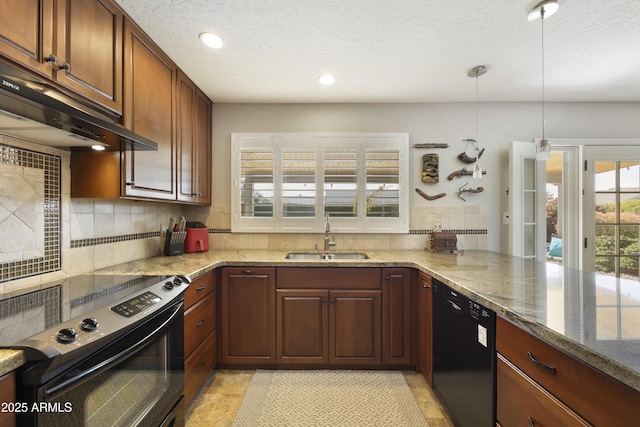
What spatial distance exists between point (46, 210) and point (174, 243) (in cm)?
93

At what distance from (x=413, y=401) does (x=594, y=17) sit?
256cm

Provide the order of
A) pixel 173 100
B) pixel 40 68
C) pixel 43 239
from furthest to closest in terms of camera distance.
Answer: pixel 173 100, pixel 43 239, pixel 40 68

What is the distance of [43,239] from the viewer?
4.93 ft

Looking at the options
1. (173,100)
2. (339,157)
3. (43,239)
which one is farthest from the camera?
(339,157)

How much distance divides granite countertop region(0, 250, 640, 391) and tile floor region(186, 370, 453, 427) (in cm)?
85

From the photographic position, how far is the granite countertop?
75 cm

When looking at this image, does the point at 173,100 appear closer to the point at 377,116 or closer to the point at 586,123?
the point at 377,116

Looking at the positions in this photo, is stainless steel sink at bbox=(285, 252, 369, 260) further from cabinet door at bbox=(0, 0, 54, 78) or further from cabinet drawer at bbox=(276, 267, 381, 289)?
cabinet door at bbox=(0, 0, 54, 78)

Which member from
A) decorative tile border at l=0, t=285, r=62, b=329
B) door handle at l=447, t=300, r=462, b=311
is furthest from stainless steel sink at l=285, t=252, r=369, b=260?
decorative tile border at l=0, t=285, r=62, b=329

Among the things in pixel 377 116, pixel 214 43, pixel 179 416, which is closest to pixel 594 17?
pixel 377 116

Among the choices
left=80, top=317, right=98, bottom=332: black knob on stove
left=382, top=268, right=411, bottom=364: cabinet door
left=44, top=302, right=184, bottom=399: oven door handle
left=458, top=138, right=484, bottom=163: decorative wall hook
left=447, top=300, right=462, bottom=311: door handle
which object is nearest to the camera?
left=44, top=302, right=184, bottom=399: oven door handle

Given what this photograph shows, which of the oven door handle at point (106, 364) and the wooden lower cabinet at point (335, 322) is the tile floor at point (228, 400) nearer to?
the wooden lower cabinet at point (335, 322)

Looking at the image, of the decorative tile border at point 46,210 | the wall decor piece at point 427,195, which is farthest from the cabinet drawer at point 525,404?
the decorative tile border at point 46,210

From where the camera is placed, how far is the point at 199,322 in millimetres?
1908
